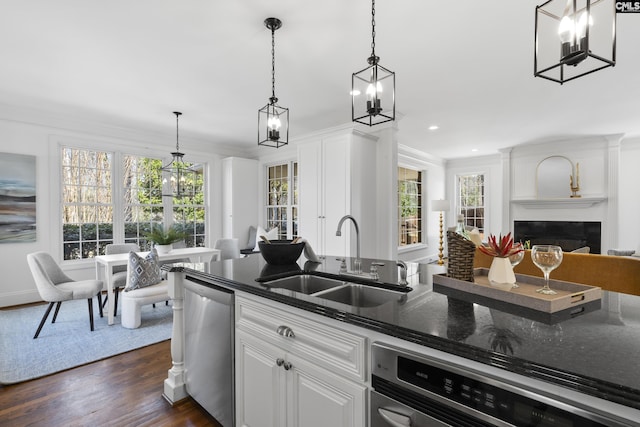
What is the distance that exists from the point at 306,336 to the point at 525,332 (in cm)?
75

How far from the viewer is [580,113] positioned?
4.28 meters

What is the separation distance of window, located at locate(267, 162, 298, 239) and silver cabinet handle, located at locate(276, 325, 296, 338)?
4.58 meters

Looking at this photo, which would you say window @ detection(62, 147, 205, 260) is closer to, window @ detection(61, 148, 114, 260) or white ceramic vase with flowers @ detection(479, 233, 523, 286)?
window @ detection(61, 148, 114, 260)

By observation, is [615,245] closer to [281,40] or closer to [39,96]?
[281,40]

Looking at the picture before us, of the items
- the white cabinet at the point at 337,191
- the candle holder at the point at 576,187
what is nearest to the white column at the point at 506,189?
the candle holder at the point at 576,187

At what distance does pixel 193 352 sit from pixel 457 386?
1.69 metres

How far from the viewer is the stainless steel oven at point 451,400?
0.67 meters

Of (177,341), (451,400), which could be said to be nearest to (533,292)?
(451,400)

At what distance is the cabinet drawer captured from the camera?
108 centimetres

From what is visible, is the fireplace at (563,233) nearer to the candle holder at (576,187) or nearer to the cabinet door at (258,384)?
the candle holder at (576,187)

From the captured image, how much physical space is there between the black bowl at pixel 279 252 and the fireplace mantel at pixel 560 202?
603cm

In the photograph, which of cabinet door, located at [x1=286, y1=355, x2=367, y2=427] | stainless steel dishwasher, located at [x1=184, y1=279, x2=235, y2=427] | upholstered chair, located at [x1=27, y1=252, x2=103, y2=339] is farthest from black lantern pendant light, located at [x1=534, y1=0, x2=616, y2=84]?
upholstered chair, located at [x1=27, y1=252, x2=103, y2=339]

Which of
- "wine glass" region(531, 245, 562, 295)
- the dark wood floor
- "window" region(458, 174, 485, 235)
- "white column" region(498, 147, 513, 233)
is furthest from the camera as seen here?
"window" region(458, 174, 485, 235)

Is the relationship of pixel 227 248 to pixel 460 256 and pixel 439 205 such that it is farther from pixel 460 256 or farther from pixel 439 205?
pixel 439 205
